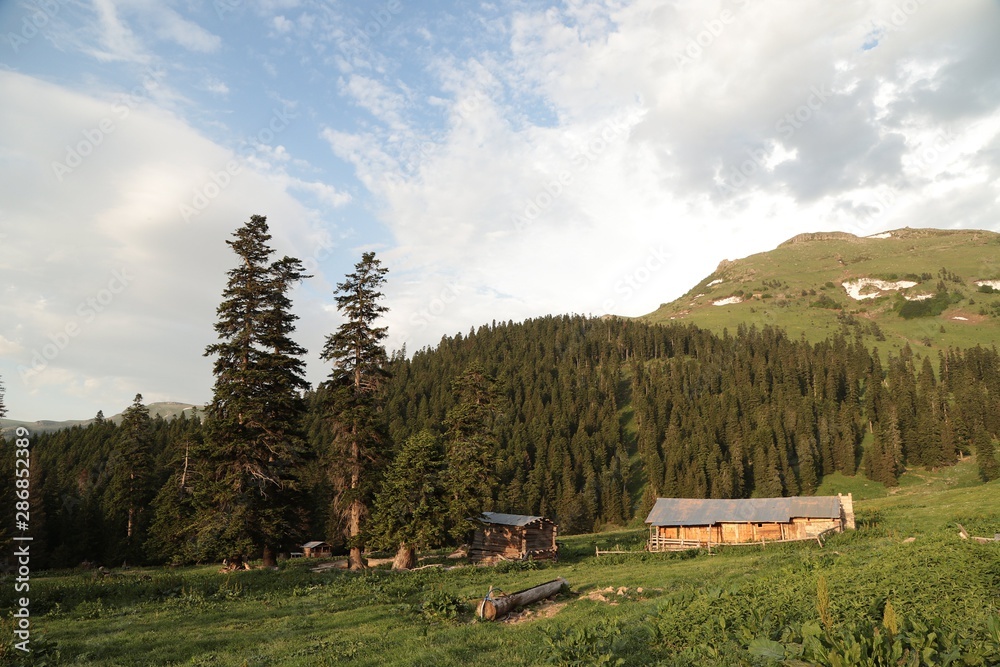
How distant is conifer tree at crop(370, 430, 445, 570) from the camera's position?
33.4 meters

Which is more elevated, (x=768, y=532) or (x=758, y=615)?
(x=758, y=615)

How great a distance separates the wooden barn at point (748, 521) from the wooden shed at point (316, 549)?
36.5 metres

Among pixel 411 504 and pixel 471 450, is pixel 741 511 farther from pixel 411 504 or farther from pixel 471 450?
pixel 411 504

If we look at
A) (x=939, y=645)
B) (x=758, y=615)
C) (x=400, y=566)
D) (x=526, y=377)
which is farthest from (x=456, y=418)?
(x=526, y=377)

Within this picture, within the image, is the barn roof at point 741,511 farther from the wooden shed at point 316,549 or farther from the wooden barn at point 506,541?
the wooden shed at point 316,549

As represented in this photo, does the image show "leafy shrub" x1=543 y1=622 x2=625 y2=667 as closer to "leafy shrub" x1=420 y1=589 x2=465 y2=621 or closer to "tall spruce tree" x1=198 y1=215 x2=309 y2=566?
"leafy shrub" x1=420 y1=589 x2=465 y2=621

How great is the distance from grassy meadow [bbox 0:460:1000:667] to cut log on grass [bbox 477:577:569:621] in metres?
0.45

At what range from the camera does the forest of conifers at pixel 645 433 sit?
64.3 m

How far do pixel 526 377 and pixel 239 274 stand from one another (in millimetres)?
109948

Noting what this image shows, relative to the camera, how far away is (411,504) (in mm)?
34375

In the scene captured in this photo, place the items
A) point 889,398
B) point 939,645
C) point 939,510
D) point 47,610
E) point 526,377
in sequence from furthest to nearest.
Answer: point 526,377
point 889,398
point 939,510
point 47,610
point 939,645

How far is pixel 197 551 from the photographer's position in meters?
28.6

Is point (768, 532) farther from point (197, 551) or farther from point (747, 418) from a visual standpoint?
point (747, 418)

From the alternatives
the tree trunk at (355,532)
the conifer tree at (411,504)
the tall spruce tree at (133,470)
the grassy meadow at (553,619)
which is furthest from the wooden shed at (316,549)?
the grassy meadow at (553,619)
